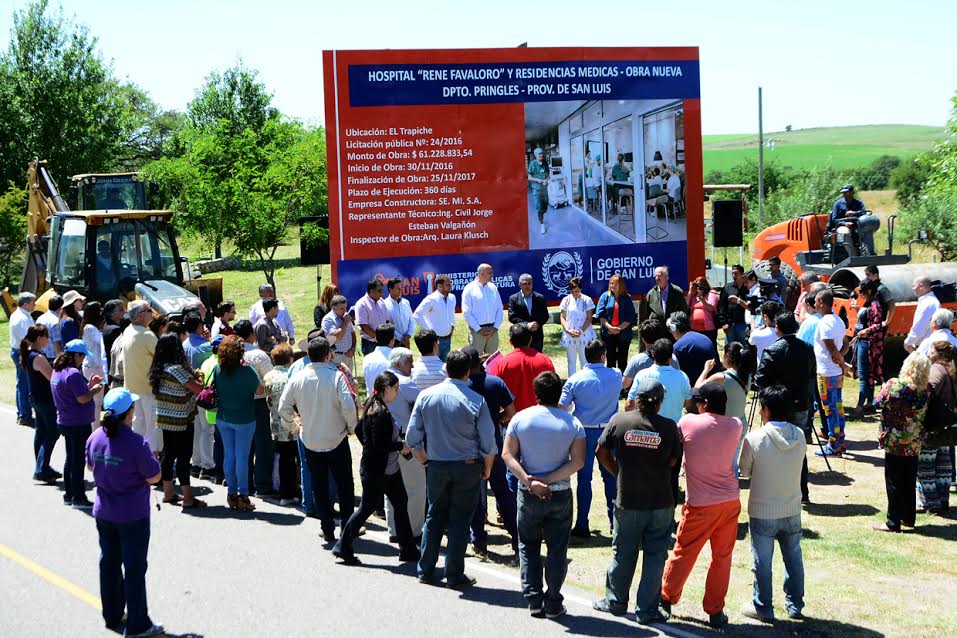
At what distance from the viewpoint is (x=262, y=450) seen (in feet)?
33.9

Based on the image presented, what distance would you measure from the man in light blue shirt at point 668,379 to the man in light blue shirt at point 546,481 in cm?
138

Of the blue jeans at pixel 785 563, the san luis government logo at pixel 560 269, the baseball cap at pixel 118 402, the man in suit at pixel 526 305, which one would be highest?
the san luis government logo at pixel 560 269

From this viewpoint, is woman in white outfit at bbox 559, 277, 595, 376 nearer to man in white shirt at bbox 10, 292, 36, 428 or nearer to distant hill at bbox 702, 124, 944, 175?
man in white shirt at bbox 10, 292, 36, 428

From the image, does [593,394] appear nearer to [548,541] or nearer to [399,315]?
[548,541]

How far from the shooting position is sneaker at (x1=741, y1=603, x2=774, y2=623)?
6.92 metres

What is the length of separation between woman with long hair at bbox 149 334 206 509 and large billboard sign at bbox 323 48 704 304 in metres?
6.61

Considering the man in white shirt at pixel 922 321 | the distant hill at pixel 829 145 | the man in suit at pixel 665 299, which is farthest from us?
the distant hill at pixel 829 145

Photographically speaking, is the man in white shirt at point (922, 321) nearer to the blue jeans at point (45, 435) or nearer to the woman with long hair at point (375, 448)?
the woman with long hair at point (375, 448)

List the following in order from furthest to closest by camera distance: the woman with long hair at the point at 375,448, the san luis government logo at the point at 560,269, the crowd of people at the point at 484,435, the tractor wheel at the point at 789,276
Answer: the san luis government logo at the point at 560,269 < the tractor wheel at the point at 789,276 < the woman with long hair at the point at 375,448 < the crowd of people at the point at 484,435

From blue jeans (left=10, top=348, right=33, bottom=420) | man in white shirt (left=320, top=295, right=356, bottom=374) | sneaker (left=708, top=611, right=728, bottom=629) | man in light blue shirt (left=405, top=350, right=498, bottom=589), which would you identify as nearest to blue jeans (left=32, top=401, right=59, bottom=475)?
man in white shirt (left=320, top=295, right=356, bottom=374)

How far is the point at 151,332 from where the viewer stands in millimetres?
10148

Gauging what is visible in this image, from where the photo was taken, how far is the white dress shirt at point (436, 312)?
48.4ft

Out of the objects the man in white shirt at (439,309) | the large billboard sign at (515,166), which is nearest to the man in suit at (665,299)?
the large billboard sign at (515,166)

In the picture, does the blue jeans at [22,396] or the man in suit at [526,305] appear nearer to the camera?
the blue jeans at [22,396]
